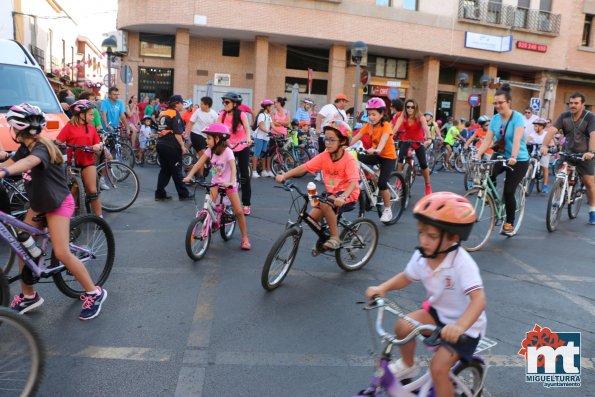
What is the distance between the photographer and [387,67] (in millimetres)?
28203

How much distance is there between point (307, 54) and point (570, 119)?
19.9m

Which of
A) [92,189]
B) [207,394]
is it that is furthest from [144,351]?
[92,189]

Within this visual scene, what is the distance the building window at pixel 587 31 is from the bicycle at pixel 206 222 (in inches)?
1260

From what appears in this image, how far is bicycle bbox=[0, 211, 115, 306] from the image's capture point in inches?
152

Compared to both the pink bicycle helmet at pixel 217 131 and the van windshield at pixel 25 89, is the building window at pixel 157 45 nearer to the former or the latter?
the van windshield at pixel 25 89

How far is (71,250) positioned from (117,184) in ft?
13.9

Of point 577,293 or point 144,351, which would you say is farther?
point 577,293

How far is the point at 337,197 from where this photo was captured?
202 inches

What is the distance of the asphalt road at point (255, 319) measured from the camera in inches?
129

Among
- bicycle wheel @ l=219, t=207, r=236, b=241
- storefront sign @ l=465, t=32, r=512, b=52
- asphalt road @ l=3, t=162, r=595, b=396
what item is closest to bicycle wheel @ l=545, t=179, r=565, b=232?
asphalt road @ l=3, t=162, r=595, b=396

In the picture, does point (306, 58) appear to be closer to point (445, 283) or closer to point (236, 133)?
point (236, 133)

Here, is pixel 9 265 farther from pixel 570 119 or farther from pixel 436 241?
pixel 570 119

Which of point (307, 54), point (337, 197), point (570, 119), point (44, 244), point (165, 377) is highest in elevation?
point (307, 54)

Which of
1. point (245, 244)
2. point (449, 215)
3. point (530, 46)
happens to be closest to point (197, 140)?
point (245, 244)
